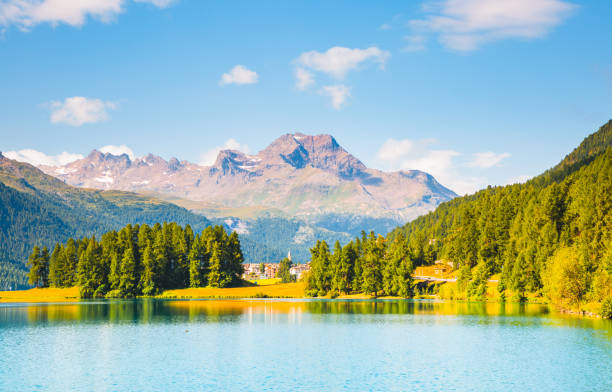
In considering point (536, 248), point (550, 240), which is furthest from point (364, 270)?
point (550, 240)

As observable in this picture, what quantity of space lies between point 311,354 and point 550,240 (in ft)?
287

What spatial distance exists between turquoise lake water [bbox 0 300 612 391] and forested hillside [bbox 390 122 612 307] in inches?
308

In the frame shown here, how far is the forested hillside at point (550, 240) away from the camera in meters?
101

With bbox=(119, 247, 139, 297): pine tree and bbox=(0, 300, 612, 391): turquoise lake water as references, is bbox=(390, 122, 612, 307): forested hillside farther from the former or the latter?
bbox=(119, 247, 139, 297): pine tree

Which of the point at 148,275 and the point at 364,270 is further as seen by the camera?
the point at 148,275

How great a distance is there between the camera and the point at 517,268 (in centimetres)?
13662

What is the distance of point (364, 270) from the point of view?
183m

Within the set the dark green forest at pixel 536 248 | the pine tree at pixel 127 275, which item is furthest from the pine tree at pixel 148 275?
the dark green forest at pixel 536 248

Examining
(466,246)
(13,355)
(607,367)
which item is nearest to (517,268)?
(466,246)

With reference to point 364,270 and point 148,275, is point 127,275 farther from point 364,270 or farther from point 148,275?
point 364,270

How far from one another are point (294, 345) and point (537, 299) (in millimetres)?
90905

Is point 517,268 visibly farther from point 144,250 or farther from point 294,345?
point 144,250

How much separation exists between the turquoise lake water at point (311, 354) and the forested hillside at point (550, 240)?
308 inches

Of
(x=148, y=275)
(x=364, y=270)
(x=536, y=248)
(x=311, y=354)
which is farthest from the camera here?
(x=148, y=275)
